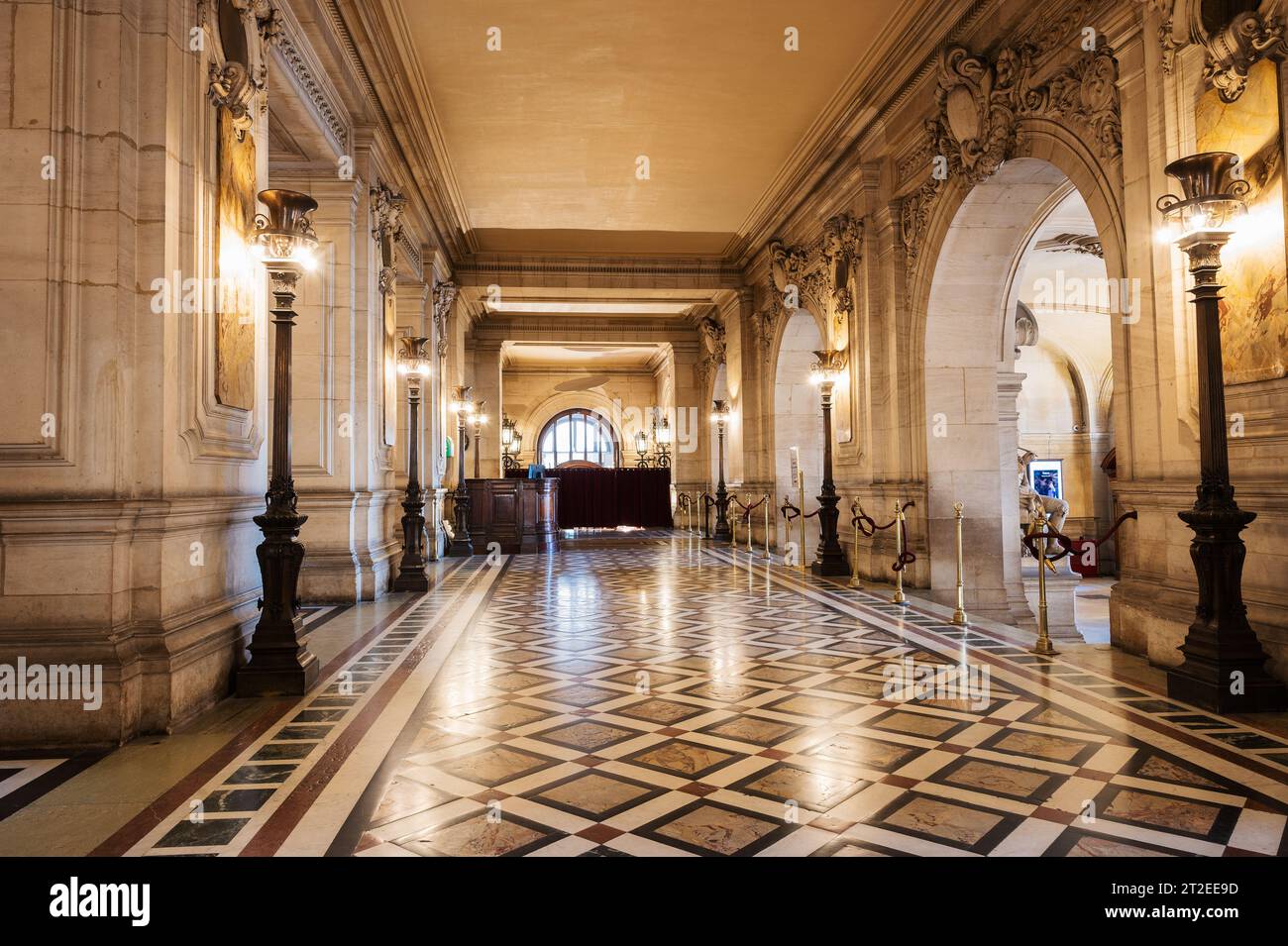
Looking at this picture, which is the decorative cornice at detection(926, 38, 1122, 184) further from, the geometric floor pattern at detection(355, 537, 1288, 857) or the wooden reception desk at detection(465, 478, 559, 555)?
the wooden reception desk at detection(465, 478, 559, 555)

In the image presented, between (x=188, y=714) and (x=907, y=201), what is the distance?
9301 mm

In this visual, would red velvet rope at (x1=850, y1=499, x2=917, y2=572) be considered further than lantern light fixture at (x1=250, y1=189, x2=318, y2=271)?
Yes

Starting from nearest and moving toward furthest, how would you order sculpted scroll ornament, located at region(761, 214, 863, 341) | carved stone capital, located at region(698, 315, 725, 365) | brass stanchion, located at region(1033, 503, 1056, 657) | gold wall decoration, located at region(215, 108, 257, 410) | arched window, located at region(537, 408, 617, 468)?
gold wall decoration, located at region(215, 108, 257, 410) < brass stanchion, located at region(1033, 503, 1056, 657) < sculpted scroll ornament, located at region(761, 214, 863, 341) < carved stone capital, located at region(698, 315, 725, 365) < arched window, located at region(537, 408, 617, 468)

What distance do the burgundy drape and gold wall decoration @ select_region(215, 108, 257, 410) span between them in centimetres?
2101

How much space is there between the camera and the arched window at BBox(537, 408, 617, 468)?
1251 inches

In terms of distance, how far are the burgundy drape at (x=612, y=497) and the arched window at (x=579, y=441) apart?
4.94 m

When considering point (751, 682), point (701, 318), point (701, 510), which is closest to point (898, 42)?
point (751, 682)

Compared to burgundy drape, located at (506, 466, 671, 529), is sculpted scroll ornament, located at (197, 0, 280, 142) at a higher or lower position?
higher

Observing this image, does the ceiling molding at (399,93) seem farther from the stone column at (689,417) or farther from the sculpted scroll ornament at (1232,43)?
the stone column at (689,417)

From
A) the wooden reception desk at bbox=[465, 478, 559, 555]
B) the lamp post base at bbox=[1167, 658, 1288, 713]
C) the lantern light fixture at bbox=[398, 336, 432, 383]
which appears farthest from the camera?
the wooden reception desk at bbox=[465, 478, 559, 555]

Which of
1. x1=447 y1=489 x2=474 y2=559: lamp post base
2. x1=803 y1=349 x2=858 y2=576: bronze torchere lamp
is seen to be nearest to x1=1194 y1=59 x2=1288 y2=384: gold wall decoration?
x1=803 y1=349 x2=858 y2=576: bronze torchere lamp

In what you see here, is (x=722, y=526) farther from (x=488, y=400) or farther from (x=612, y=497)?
(x=612, y=497)

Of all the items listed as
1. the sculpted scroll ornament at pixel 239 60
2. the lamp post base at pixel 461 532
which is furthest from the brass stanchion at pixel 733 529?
the sculpted scroll ornament at pixel 239 60
